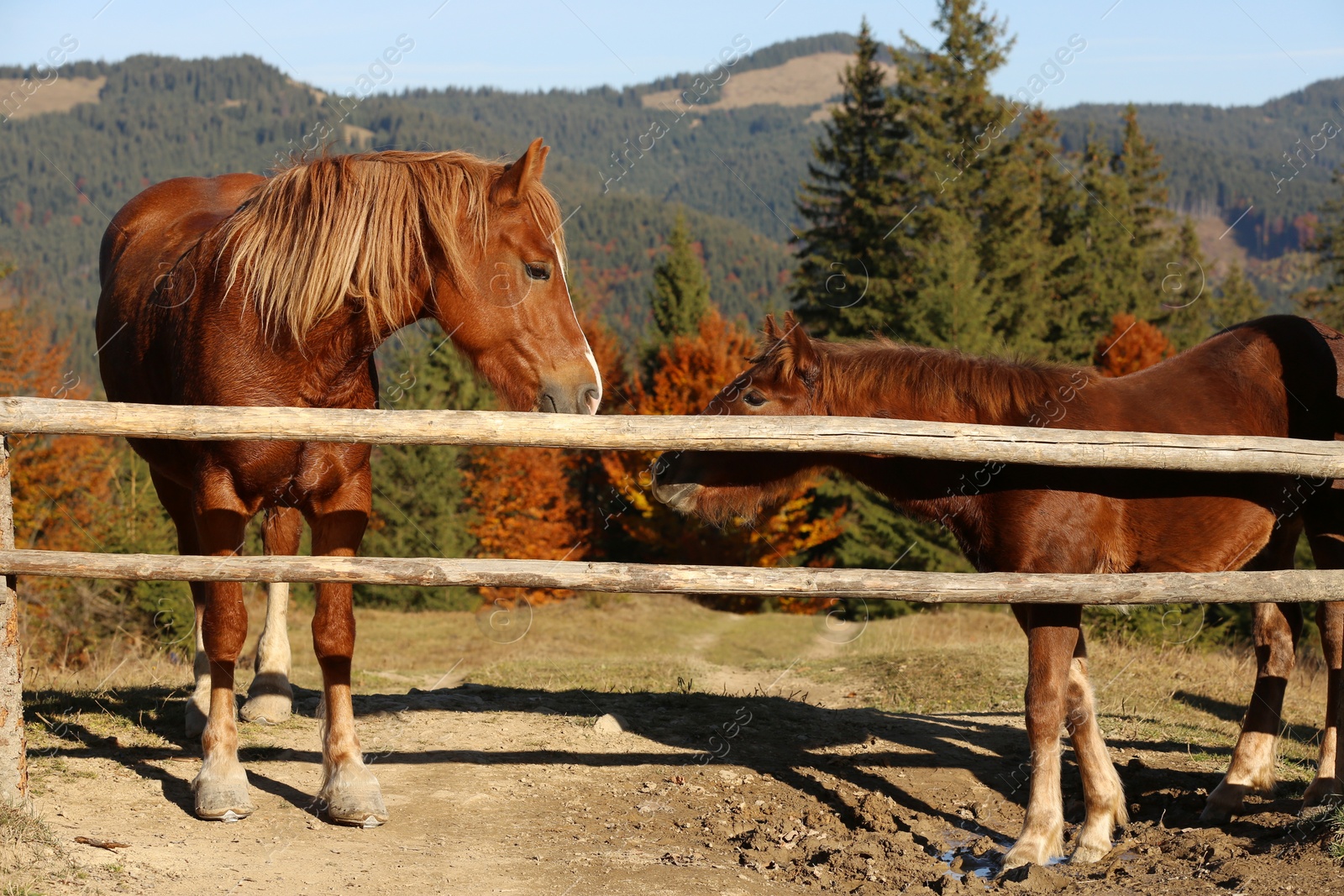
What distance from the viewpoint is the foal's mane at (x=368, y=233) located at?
409cm

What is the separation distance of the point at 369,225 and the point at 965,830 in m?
3.94

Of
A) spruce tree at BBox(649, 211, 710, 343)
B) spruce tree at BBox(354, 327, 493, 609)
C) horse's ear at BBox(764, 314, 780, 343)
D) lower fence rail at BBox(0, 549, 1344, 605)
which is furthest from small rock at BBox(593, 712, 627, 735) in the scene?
spruce tree at BBox(649, 211, 710, 343)

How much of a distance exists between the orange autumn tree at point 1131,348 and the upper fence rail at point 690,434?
92.3 feet

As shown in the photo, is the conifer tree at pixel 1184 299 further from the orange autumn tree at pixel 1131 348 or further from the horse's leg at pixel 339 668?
the horse's leg at pixel 339 668

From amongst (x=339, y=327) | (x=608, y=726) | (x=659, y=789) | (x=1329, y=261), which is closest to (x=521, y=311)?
(x=339, y=327)

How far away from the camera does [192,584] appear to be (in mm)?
5922

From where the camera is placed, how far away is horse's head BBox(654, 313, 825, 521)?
463cm

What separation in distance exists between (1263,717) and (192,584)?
6.02m

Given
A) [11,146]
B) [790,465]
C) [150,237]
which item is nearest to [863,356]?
[790,465]

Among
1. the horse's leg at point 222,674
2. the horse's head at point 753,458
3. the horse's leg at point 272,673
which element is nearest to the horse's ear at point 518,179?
the horse's head at point 753,458

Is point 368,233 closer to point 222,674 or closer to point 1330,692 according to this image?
point 222,674

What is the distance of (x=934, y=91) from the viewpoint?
3397 cm

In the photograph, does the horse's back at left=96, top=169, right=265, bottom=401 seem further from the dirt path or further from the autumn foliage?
the autumn foliage

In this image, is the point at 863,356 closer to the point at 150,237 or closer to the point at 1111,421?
the point at 1111,421
